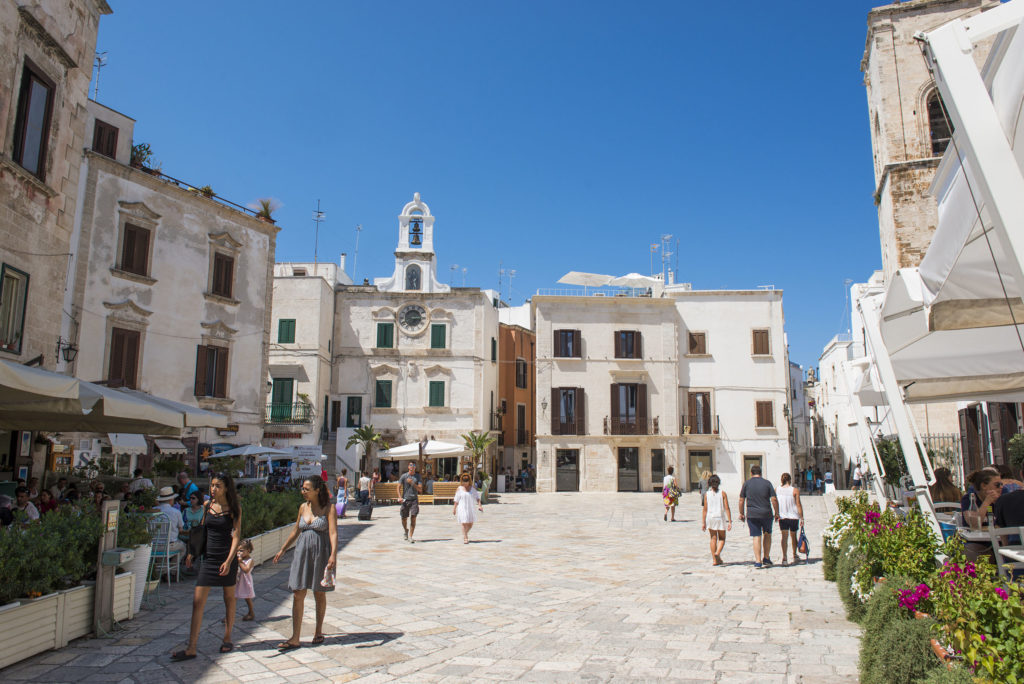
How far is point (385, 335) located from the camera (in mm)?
35594

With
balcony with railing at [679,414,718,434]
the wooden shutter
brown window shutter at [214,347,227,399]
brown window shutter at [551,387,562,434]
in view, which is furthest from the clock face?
balcony with railing at [679,414,718,434]

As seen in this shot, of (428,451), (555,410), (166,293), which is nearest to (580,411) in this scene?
(555,410)

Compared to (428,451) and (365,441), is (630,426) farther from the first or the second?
(365,441)

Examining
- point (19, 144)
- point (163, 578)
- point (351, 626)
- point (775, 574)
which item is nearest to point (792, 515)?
point (775, 574)

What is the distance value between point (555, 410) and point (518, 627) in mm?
28067

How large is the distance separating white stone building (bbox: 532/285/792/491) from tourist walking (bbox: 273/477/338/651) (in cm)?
2859

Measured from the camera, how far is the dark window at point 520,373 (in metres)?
41.0

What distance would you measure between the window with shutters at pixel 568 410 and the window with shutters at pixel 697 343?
19.9ft

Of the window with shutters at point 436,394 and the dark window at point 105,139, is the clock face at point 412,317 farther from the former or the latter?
the dark window at point 105,139

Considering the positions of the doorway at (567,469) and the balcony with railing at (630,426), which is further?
the balcony with railing at (630,426)

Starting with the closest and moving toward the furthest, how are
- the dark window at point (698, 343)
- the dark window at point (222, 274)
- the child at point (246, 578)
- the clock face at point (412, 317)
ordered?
the child at point (246, 578) < the dark window at point (222, 274) < the clock face at point (412, 317) < the dark window at point (698, 343)

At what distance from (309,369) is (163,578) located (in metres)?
23.6

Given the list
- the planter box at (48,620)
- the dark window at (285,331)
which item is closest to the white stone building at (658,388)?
the dark window at (285,331)

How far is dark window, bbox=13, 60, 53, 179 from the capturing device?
10.9m
